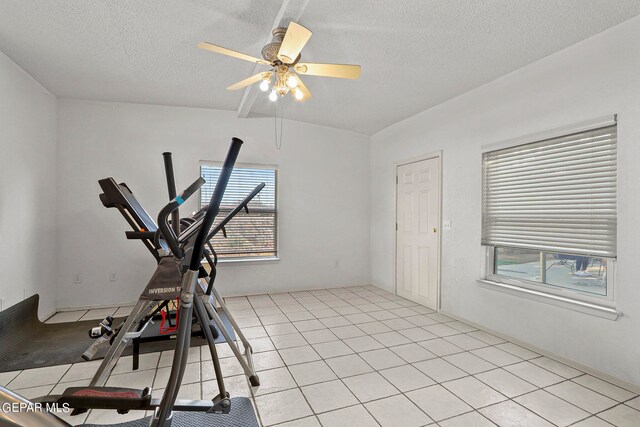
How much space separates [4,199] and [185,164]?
1.96m

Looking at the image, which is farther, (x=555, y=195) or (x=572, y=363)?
(x=555, y=195)

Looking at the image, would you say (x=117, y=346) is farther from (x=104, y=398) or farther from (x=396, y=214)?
(x=396, y=214)

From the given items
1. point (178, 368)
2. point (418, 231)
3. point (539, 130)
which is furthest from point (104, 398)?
point (418, 231)

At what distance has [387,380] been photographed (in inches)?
96.3

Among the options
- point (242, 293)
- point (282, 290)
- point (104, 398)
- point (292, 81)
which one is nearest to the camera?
point (104, 398)

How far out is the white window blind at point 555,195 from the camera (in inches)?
98.7

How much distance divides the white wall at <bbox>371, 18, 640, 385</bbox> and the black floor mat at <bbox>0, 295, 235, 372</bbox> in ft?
9.21

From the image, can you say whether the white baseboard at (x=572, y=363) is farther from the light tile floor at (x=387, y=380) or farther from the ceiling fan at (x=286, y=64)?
the ceiling fan at (x=286, y=64)

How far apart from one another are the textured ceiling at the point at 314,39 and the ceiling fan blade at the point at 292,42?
1.14ft

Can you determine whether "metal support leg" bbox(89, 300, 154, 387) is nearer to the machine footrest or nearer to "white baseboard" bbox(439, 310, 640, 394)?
the machine footrest

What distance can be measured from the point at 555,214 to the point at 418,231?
6.13 ft

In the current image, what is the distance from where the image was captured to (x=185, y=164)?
4.56m

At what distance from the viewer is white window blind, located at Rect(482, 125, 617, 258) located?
2507 millimetres

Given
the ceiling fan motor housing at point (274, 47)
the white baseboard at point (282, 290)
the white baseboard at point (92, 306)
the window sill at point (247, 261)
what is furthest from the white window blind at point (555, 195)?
the white baseboard at point (92, 306)
